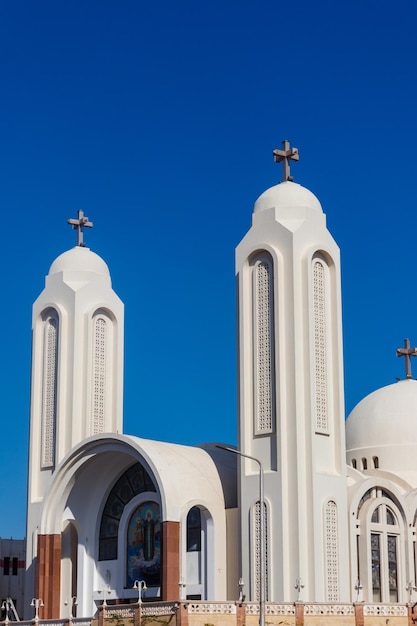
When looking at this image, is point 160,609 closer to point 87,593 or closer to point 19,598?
point 87,593

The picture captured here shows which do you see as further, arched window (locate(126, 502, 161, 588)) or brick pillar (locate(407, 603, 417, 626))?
arched window (locate(126, 502, 161, 588))

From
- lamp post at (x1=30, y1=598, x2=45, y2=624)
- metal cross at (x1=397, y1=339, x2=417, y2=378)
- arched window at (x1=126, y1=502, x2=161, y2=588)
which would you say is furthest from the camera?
metal cross at (x1=397, y1=339, x2=417, y2=378)

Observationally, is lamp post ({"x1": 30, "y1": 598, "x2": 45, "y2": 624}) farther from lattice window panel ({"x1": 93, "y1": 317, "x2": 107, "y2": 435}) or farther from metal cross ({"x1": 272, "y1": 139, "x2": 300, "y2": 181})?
metal cross ({"x1": 272, "y1": 139, "x2": 300, "y2": 181})

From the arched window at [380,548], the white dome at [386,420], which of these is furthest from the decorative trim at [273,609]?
the white dome at [386,420]

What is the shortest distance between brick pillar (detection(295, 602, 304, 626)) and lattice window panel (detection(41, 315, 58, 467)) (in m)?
15.6

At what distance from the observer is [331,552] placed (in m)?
39.2

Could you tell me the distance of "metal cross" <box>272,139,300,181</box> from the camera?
146ft

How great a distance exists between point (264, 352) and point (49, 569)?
12042mm

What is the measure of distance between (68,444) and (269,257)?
11.6 meters

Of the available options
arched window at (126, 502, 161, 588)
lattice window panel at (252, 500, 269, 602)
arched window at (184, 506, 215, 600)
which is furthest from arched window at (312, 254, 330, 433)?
arched window at (126, 502, 161, 588)

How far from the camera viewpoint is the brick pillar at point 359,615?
115 ft

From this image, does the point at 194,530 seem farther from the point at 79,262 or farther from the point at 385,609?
the point at 79,262

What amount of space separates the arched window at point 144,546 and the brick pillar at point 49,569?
275cm

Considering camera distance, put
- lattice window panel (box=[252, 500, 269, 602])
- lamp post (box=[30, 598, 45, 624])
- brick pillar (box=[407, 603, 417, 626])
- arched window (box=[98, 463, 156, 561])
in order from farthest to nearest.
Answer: arched window (box=[98, 463, 156, 561]) → lamp post (box=[30, 598, 45, 624]) → lattice window panel (box=[252, 500, 269, 602]) → brick pillar (box=[407, 603, 417, 626])
